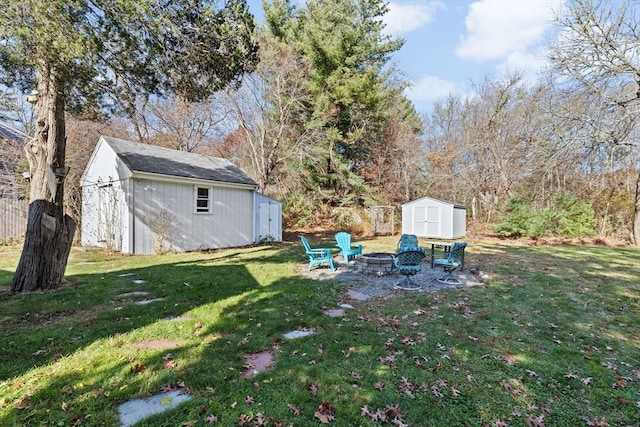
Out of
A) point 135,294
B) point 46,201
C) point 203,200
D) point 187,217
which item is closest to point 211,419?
point 135,294

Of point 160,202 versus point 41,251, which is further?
point 160,202

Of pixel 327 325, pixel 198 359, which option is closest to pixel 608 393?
pixel 327 325

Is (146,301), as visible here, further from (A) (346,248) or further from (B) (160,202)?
(B) (160,202)

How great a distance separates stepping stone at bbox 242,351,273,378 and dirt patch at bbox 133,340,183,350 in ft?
2.92

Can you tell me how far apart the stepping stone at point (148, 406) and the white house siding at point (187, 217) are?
875 cm

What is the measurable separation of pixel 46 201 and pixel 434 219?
15903mm

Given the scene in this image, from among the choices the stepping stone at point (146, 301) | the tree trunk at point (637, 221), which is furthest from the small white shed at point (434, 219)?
the stepping stone at point (146, 301)

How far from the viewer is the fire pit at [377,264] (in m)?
7.59

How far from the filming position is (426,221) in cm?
1730

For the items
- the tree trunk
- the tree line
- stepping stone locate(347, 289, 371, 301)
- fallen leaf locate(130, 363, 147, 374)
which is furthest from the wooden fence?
the tree trunk

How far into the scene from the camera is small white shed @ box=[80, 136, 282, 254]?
10117 mm

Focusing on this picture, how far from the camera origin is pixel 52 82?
18.0 feet

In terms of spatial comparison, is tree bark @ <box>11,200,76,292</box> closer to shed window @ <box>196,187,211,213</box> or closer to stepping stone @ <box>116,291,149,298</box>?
stepping stone @ <box>116,291,149,298</box>

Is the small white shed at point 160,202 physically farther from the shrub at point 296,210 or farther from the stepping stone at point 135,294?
the stepping stone at point 135,294
